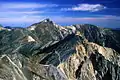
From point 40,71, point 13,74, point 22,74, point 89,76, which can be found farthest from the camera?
point 89,76

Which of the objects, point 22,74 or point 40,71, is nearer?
point 22,74

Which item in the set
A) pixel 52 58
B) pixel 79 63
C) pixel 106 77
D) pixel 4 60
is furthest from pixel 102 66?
pixel 4 60

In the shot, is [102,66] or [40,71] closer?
[40,71]

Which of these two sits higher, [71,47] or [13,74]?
[13,74]

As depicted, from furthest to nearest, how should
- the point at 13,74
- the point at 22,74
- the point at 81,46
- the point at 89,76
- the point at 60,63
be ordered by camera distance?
the point at 81,46 < the point at 89,76 < the point at 60,63 < the point at 22,74 < the point at 13,74

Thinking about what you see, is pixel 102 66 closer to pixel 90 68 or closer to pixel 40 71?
pixel 90 68

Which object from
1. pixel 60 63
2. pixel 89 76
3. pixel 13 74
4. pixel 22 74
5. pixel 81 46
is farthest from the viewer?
pixel 81 46

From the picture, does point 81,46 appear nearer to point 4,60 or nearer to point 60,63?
point 60,63

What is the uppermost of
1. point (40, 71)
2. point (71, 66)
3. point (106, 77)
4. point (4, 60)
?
point (4, 60)

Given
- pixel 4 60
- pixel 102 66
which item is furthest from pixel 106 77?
pixel 4 60
